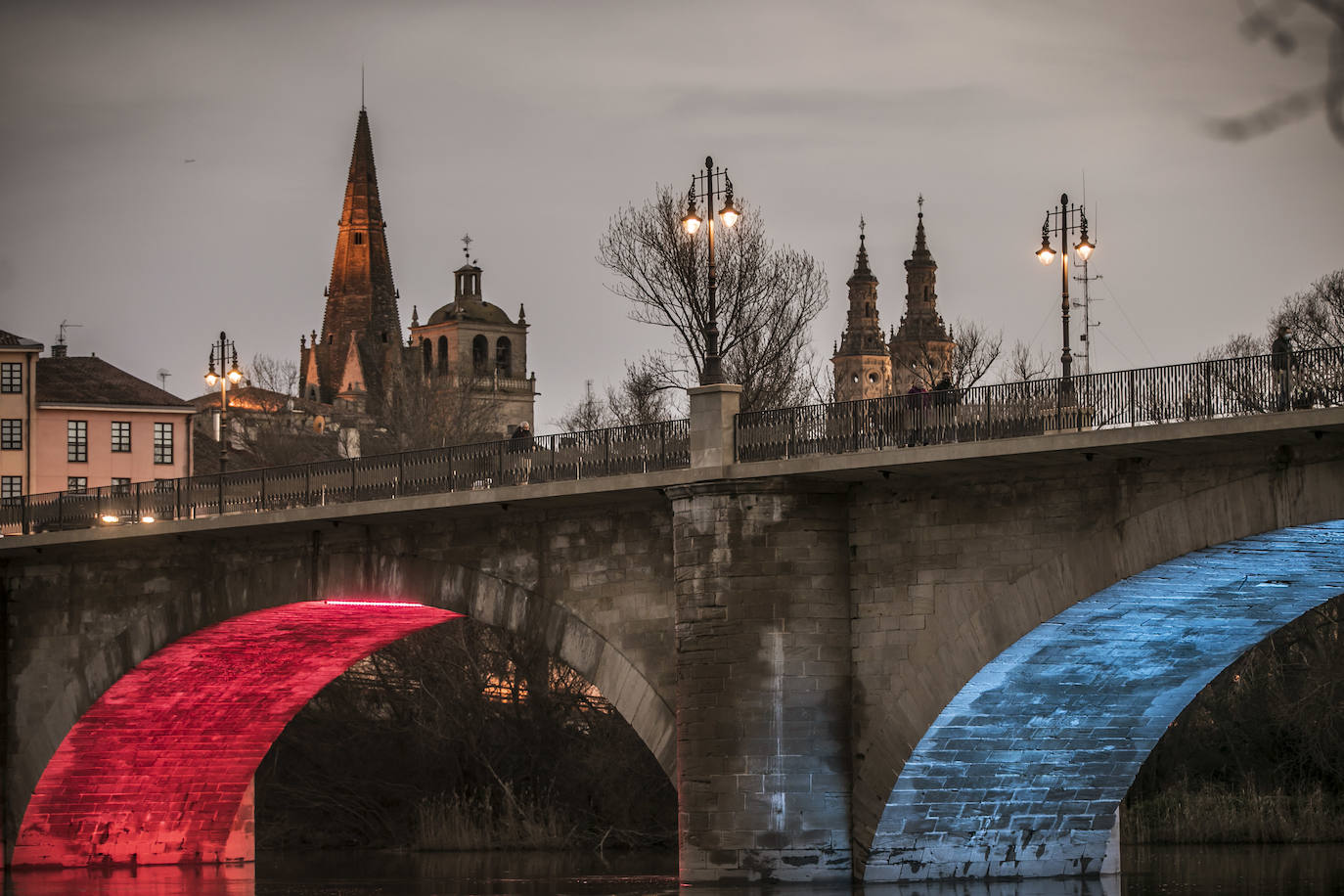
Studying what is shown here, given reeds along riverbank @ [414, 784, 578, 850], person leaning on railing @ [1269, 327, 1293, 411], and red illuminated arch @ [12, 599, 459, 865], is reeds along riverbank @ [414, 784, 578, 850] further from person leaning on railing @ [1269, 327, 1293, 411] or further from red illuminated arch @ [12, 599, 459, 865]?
person leaning on railing @ [1269, 327, 1293, 411]

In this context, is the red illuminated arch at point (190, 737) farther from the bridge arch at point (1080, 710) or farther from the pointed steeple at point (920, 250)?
the pointed steeple at point (920, 250)

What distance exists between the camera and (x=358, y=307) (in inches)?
5315

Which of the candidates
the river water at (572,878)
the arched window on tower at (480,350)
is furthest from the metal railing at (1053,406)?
the arched window on tower at (480,350)

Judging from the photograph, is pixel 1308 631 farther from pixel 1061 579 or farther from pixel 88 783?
pixel 88 783

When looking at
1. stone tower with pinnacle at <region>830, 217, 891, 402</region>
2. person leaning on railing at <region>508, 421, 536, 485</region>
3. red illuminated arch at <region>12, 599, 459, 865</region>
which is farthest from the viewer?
stone tower with pinnacle at <region>830, 217, 891, 402</region>

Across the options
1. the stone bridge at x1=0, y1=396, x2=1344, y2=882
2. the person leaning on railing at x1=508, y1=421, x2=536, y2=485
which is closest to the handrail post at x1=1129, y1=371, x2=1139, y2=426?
the stone bridge at x1=0, y1=396, x2=1344, y2=882

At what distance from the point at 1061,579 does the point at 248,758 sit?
2358 centimetres

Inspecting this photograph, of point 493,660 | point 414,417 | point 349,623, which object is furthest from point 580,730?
point 414,417

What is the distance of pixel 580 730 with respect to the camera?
163 ft

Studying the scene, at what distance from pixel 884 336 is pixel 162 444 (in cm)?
6437

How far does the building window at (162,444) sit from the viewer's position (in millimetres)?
67375

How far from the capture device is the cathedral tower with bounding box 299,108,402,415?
133 m

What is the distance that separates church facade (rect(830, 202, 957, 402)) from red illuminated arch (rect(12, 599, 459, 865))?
42.9 m

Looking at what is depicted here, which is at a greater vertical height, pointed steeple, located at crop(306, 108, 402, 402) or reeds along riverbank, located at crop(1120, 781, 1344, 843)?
pointed steeple, located at crop(306, 108, 402, 402)
